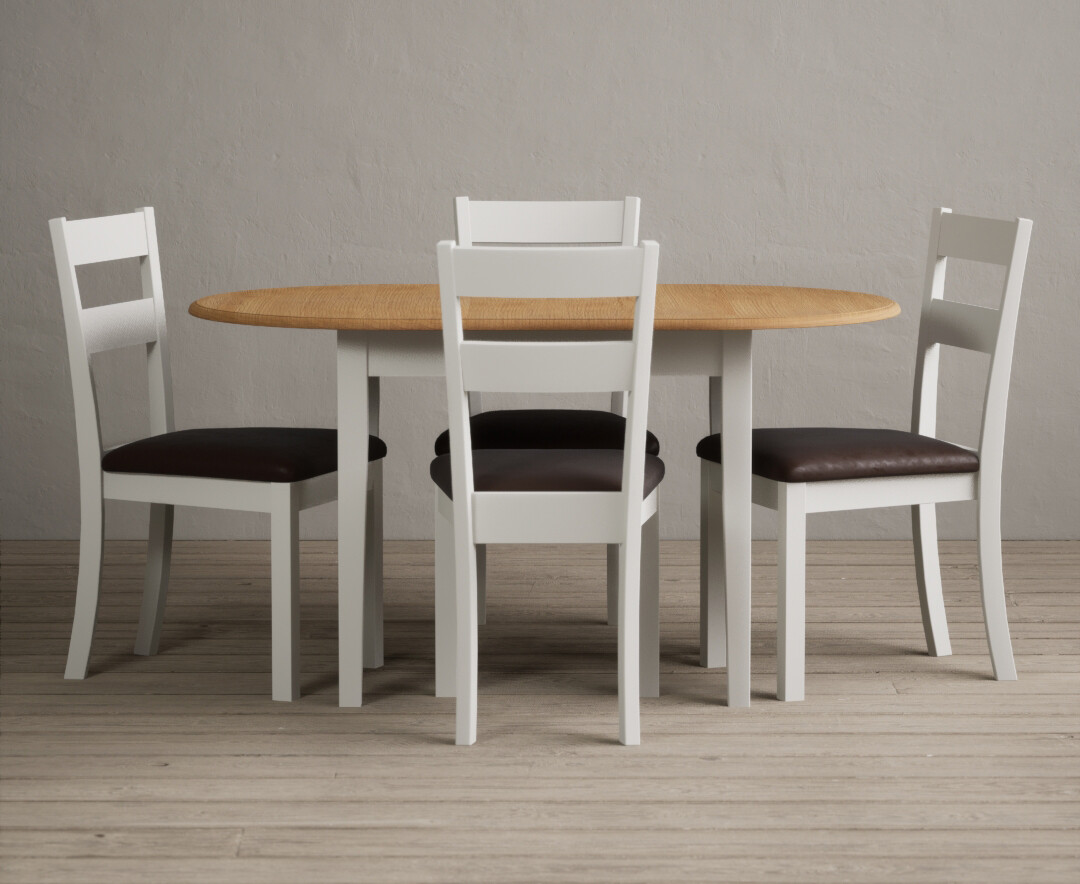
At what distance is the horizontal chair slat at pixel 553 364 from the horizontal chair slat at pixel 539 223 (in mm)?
1024

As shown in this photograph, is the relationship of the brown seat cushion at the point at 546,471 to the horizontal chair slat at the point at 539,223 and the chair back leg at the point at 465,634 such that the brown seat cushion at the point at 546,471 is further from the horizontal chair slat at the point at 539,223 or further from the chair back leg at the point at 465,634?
the horizontal chair slat at the point at 539,223

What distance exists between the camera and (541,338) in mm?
2475

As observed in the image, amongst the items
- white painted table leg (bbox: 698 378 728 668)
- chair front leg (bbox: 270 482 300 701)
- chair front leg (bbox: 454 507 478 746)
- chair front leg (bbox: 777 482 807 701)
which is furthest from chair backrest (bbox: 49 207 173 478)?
chair front leg (bbox: 777 482 807 701)

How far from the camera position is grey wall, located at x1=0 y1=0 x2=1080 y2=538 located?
12.9 ft

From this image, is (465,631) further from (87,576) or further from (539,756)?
(87,576)

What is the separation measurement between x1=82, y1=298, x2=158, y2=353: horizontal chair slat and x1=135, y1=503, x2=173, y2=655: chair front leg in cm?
37

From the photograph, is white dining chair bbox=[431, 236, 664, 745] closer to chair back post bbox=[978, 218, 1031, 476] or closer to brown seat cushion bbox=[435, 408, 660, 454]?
brown seat cushion bbox=[435, 408, 660, 454]

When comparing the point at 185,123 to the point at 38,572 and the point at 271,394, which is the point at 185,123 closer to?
the point at 271,394

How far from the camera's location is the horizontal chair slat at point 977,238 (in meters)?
2.68

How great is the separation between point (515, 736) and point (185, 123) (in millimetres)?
2316

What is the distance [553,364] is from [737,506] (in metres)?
0.55

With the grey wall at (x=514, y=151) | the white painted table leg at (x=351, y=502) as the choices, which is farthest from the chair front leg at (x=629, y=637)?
the grey wall at (x=514, y=151)

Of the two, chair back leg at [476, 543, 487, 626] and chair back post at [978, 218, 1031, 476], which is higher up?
chair back post at [978, 218, 1031, 476]

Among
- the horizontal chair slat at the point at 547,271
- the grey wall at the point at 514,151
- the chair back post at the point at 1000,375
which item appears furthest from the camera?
the grey wall at the point at 514,151
